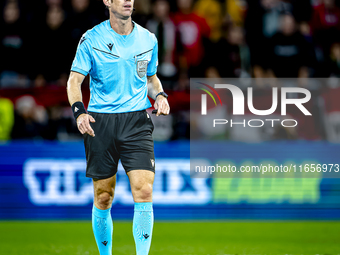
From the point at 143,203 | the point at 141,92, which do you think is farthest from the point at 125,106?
the point at 143,203

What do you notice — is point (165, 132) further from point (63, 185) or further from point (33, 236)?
point (33, 236)

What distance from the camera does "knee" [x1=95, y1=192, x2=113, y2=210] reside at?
4.62m

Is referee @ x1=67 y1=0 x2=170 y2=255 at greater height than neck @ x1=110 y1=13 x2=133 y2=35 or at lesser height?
lesser

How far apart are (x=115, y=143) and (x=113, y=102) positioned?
1.14 ft

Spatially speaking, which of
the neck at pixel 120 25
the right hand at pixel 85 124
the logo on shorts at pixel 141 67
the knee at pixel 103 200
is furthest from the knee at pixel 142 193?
the neck at pixel 120 25

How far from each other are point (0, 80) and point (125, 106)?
5.30 meters

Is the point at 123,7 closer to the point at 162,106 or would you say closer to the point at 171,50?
the point at 162,106

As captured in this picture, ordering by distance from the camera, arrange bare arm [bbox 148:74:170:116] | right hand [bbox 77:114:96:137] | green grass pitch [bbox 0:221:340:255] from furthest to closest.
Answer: green grass pitch [bbox 0:221:340:255] → bare arm [bbox 148:74:170:116] → right hand [bbox 77:114:96:137]

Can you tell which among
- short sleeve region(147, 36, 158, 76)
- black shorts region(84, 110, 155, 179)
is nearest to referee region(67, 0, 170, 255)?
black shorts region(84, 110, 155, 179)

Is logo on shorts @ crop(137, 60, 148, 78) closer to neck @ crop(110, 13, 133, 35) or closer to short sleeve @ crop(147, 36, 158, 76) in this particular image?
short sleeve @ crop(147, 36, 158, 76)

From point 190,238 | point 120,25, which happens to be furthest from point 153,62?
point 190,238

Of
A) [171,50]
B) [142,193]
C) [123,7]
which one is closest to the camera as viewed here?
[142,193]

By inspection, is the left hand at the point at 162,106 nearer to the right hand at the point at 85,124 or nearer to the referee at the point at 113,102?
the referee at the point at 113,102

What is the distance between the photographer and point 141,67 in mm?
4625
